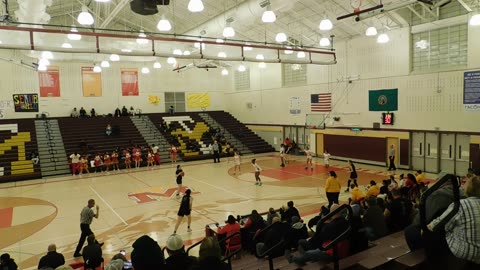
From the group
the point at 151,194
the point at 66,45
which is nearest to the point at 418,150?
the point at 151,194

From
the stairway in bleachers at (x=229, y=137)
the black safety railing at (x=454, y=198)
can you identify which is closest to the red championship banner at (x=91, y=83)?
the stairway in bleachers at (x=229, y=137)

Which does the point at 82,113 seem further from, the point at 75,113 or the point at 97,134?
the point at 97,134

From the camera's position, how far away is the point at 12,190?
1875cm

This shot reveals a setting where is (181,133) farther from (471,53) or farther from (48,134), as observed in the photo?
(471,53)

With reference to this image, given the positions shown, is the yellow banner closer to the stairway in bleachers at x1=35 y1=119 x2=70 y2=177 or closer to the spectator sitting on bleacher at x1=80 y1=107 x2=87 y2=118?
the spectator sitting on bleacher at x1=80 y1=107 x2=87 y2=118

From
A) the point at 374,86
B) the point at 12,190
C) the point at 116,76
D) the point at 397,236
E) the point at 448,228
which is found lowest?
the point at 12,190

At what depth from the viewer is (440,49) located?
735 inches

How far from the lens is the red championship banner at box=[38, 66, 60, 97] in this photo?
29333mm

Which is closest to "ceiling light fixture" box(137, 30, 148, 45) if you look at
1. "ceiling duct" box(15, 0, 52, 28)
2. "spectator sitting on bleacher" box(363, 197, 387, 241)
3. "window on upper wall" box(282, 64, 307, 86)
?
"ceiling duct" box(15, 0, 52, 28)

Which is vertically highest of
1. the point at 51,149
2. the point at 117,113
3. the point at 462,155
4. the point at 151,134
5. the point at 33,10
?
the point at 33,10

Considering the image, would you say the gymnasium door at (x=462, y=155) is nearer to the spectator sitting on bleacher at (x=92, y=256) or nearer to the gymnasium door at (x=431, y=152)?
the gymnasium door at (x=431, y=152)

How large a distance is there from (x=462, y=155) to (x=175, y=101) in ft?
82.2

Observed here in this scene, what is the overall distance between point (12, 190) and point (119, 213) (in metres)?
9.05

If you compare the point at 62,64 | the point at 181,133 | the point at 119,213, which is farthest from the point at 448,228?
the point at 62,64
